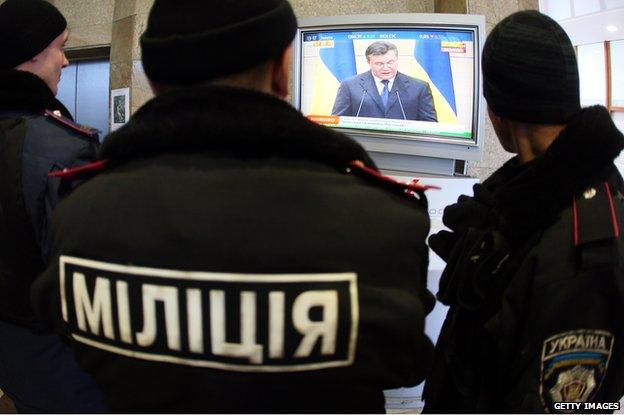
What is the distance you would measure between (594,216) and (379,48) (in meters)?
1.40

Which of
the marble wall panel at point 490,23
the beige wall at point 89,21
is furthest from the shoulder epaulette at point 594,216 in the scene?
the beige wall at point 89,21

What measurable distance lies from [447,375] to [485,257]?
312 millimetres

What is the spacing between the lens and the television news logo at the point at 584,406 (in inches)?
29.9

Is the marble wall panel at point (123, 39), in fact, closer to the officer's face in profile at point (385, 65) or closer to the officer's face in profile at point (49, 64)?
the officer's face in profile at point (49, 64)

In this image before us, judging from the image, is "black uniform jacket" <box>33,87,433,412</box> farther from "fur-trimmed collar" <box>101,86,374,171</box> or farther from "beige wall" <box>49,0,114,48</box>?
"beige wall" <box>49,0,114,48</box>

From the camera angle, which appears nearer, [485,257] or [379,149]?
[485,257]

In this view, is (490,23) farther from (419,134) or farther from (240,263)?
(240,263)

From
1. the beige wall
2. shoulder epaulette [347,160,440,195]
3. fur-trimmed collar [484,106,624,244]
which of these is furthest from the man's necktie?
the beige wall

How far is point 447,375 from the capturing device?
0.97m

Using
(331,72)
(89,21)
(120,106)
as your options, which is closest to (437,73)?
(331,72)

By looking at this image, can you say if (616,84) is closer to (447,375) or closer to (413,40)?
(413,40)

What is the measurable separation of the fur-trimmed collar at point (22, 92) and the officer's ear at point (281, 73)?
88cm

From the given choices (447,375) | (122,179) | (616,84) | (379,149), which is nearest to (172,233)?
(122,179)

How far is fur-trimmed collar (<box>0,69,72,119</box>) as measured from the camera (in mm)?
1114
